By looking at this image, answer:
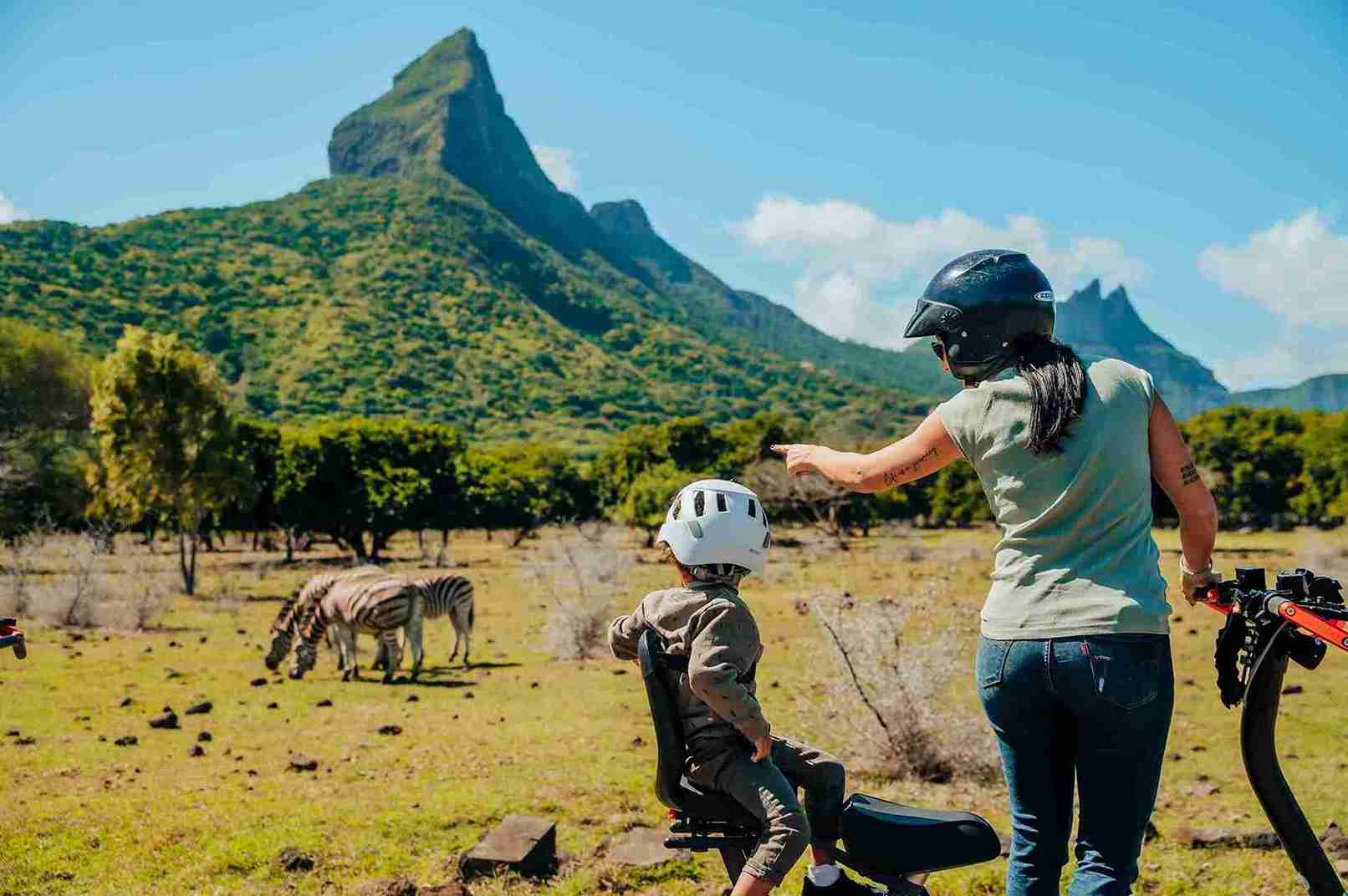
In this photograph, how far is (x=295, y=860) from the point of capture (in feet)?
22.1

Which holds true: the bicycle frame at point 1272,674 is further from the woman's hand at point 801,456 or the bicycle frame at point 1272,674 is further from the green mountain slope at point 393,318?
the green mountain slope at point 393,318

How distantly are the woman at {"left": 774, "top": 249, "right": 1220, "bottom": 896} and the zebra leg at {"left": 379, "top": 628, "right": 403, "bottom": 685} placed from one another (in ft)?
46.9

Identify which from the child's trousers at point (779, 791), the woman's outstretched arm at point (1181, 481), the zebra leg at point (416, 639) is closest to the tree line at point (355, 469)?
the zebra leg at point (416, 639)

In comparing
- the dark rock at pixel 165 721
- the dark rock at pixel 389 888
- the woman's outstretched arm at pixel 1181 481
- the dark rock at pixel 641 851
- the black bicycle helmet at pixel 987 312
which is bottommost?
the dark rock at pixel 165 721

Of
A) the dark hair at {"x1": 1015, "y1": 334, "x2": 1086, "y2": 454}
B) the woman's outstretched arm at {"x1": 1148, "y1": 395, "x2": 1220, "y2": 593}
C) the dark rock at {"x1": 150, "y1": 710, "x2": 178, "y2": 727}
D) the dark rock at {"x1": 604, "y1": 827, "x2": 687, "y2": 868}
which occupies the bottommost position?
the dark rock at {"x1": 150, "y1": 710, "x2": 178, "y2": 727}

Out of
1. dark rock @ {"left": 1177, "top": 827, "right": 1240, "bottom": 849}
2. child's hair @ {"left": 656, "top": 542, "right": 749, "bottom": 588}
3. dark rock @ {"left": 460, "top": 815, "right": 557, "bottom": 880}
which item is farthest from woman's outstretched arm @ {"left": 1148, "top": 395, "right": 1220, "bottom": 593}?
dark rock @ {"left": 1177, "top": 827, "right": 1240, "bottom": 849}

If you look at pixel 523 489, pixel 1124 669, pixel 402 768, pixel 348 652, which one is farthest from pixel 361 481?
pixel 1124 669

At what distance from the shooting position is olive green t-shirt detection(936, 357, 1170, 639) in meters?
2.89

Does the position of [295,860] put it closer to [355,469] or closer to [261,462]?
[355,469]

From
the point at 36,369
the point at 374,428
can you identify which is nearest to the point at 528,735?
the point at 374,428

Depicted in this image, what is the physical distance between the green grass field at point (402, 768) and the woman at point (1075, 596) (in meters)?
3.81

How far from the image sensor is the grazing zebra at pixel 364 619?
16.0m

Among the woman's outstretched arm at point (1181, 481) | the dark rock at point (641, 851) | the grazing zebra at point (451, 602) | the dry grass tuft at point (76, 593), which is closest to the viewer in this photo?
the woman's outstretched arm at point (1181, 481)

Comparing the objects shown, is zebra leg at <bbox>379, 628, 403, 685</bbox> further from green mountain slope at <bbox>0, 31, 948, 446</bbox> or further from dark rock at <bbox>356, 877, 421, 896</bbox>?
green mountain slope at <bbox>0, 31, 948, 446</bbox>
